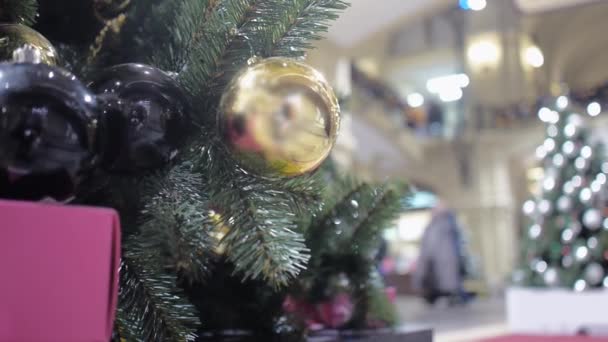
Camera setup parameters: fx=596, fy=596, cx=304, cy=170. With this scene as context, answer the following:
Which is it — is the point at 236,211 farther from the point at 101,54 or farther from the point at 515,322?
the point at 515,322

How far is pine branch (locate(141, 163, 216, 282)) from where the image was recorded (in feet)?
1.68

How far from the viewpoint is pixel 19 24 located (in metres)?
0.49

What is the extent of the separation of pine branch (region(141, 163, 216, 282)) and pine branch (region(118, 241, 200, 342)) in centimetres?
2

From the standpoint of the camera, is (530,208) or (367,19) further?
(367,19)

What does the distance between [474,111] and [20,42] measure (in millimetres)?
11235

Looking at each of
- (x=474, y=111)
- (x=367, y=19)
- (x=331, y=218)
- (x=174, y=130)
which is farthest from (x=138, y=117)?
(x=474, y=111)

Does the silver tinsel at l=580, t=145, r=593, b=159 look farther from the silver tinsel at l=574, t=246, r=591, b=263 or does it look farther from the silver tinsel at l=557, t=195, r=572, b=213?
the silver tinsel at l=574, t=246, r=591, b=263

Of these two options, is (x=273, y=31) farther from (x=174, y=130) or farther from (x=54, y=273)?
(x=54, y=273)

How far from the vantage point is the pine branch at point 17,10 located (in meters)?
0.51

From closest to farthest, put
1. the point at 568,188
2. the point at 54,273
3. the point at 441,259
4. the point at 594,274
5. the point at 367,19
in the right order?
the point at 54,273
the point at 594,274
the point at 568,188
the point at 367,19
the point at 441,259

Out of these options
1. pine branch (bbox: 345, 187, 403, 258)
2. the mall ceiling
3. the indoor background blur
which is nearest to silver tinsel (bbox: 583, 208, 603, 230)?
the mall ceiling

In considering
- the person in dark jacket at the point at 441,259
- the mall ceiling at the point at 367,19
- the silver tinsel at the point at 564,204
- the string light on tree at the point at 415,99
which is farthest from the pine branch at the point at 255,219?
the string light on tree at the point at 415,99

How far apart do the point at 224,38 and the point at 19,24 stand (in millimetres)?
168

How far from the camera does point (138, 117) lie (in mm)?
446
